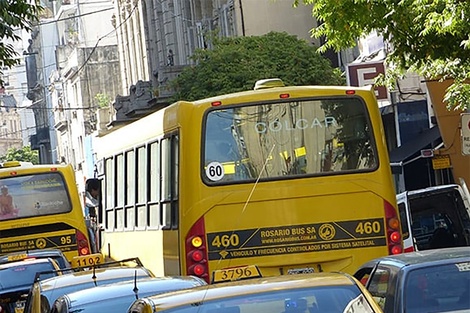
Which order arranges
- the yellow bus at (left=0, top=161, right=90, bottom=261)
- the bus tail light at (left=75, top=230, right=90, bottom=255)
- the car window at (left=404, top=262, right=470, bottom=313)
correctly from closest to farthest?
the car window at (left=404, top=262, right=470, bottom=313)
the bus tail light at (left=75, top=230, right=90, bottom=255)
the yellow bus at (left=0, top=161, right=90, bottom=261)

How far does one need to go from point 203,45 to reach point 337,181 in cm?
3600

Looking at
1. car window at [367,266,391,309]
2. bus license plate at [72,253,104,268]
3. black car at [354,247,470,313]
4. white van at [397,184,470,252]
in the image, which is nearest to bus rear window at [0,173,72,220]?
bus license plate at [72,253,104,268]

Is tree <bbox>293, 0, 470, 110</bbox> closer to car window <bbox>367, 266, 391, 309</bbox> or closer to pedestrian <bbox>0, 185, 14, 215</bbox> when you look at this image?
car window <bbox>367, 266, 391, 309</bbox>

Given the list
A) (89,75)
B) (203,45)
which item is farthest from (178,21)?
(89,75)

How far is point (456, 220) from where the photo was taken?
20125 mm

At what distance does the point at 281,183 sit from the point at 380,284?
474 cm

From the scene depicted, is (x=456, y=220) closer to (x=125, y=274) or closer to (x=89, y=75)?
(x=125, y=274)

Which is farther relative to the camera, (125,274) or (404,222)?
(404,222)

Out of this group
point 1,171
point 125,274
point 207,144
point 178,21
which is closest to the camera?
point 125,274

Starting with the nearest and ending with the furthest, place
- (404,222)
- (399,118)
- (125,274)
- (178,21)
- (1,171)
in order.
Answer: (125,274), (404,222), (1,171), (399,118), (178,21)

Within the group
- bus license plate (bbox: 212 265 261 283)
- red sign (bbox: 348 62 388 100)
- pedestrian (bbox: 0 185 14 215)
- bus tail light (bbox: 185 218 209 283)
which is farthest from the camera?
red sign (bbox: 348 62 388 100)

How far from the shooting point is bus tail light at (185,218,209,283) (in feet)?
49.2

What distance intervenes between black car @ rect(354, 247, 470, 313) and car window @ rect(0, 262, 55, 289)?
837cm

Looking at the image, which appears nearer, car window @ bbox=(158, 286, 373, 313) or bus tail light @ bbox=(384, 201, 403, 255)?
car window @ bbox=(158, 286, 373, 313)
